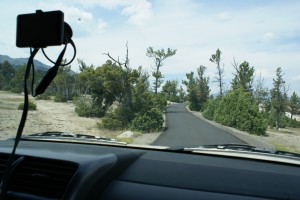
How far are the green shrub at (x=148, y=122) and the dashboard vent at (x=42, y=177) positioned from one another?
2471 cm

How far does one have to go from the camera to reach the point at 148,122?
94.8 feet

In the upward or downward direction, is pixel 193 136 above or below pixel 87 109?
below

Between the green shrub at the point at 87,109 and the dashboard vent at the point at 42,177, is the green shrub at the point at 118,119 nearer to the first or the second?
the green shrub at the point at 87,109

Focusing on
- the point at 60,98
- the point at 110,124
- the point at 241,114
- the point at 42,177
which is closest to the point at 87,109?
the point at 110,124

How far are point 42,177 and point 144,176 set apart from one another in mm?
494

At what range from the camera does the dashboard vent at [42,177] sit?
6.32 ft

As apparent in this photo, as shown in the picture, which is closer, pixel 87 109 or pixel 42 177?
pixel 42 177

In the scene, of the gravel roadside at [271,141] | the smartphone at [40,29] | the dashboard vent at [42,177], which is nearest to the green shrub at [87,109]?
the gravel roadside at [271,141]

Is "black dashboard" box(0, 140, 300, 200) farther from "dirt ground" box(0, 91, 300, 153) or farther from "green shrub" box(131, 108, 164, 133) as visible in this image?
"green shrub" box(131, 108, 164, 133)

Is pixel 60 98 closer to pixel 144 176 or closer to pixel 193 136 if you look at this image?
pixel 193 136

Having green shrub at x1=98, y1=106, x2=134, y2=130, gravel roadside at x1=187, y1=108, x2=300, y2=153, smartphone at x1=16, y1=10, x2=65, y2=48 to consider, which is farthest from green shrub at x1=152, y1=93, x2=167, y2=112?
smartphone at x1=16, y1=10, x2=65, y2=48

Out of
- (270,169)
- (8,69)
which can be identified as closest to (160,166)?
(270,169)

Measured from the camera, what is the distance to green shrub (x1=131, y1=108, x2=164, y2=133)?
91.1 feet

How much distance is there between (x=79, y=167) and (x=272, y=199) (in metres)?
0.84
